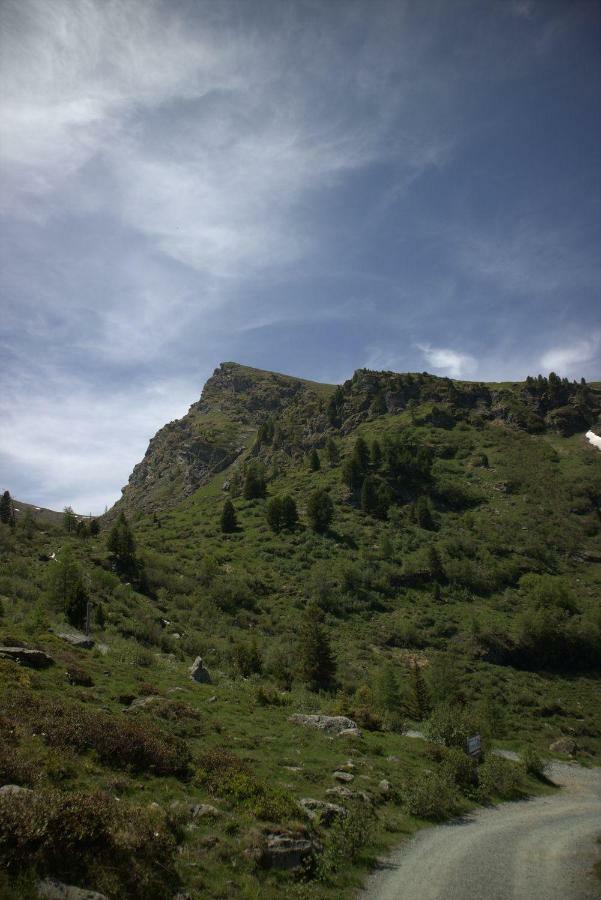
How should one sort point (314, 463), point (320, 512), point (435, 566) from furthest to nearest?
point (314, 463), point (320, 512), point (435, 566)

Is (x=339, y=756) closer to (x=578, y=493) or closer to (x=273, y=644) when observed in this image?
(x=273, y=644)

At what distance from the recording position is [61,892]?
7234 mm

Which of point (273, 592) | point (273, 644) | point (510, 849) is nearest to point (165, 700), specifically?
point (510, 849)

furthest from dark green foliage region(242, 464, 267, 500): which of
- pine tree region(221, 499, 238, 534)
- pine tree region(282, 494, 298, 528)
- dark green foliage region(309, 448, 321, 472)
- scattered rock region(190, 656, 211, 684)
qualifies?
scattered rock region(190, 656, 211, 684)

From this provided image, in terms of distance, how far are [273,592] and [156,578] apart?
1621cm

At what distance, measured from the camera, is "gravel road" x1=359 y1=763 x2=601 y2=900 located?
37.5ft

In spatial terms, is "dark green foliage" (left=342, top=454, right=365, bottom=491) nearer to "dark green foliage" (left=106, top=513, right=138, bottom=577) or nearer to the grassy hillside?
the grassy hillside

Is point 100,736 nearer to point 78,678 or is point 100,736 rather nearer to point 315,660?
point 78,678

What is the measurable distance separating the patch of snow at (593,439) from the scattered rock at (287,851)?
125662mm

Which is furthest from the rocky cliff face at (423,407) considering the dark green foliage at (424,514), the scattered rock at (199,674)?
Answer: the scattered rock at (199,674)

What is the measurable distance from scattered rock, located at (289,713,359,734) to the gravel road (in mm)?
7226

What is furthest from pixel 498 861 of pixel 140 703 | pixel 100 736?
pixel 140 703

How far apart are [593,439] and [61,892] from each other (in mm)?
136339

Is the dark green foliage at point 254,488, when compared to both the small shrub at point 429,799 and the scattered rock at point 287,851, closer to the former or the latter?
the small shrub at point 429,799
